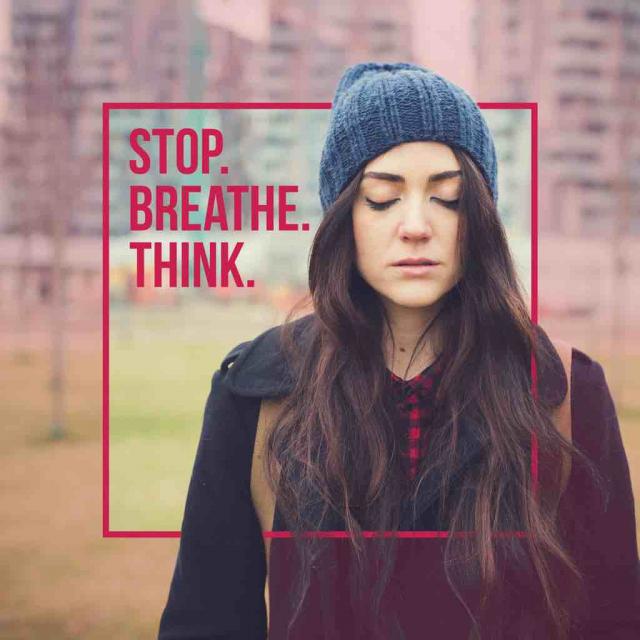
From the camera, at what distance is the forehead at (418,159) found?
3.45ft

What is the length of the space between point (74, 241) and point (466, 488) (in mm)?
3139

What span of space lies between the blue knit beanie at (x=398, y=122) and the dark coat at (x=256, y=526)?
0.92 ft

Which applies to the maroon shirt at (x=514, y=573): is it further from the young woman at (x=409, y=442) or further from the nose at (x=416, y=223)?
the nose at (x=416, y=223)

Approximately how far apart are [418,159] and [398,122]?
0.17 ft

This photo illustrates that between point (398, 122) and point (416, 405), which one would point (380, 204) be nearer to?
point (398, 122)

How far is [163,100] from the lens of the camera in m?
3.18

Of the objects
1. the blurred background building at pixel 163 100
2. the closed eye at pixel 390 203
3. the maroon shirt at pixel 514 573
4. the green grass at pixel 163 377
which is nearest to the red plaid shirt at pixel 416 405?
the maroon shirt at pixel 514 573

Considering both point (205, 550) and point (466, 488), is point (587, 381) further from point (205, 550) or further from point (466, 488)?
point (205, 550)

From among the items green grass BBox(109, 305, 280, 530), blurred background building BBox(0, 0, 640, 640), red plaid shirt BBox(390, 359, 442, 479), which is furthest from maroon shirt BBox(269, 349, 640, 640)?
blurred background building BBox(0, 0, 640, 640)

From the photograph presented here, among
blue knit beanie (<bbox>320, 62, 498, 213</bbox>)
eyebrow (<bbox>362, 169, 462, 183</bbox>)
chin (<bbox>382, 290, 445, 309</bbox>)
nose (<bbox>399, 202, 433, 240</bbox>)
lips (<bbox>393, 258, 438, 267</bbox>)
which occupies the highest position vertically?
blue knit beanie (<bbox>320, 62, 498, 213</bbox>)

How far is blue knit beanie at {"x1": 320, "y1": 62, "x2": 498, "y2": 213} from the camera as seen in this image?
1.06 m

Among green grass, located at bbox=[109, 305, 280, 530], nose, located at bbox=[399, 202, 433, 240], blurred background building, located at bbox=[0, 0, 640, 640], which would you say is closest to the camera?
nose, located at bbox=[399, 202, 433, 240]

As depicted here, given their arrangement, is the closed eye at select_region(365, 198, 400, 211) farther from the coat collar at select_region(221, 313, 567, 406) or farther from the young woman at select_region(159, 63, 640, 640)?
the coat collar at select_region(221, 313, 567, 406)

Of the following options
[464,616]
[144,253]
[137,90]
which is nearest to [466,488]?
[464,616]
